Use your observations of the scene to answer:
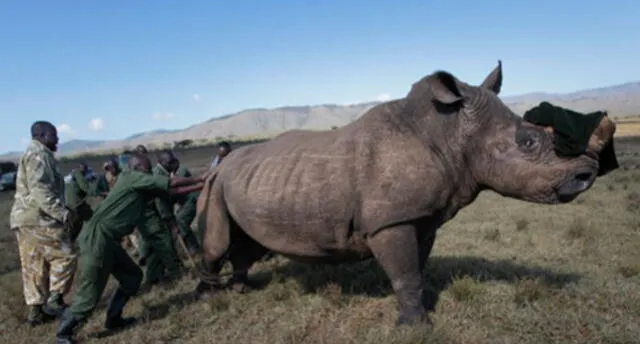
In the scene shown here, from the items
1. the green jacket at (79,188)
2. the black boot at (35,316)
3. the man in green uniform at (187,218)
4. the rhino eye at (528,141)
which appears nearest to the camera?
the rhino eye at (528,141)

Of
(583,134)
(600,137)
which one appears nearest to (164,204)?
(583,134)

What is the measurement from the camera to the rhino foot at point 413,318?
15.0ft

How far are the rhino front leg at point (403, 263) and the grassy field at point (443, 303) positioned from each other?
242mm

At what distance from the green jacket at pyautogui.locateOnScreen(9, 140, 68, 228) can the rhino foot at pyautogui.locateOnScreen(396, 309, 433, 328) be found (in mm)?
4090

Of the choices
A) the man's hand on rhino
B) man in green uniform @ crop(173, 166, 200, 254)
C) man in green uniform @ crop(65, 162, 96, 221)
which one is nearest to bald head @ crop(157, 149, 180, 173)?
man in green uniform @ crop(173, 166, 200, 254)

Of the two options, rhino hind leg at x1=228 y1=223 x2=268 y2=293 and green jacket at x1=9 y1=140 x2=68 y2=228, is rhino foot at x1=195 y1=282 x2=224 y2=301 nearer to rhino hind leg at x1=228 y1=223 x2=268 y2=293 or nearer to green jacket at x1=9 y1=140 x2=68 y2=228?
rhino hind leg at x1=228 y1=223 x2=268 y2=293

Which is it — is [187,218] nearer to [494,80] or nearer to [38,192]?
[38,192]

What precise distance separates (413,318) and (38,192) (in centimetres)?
452

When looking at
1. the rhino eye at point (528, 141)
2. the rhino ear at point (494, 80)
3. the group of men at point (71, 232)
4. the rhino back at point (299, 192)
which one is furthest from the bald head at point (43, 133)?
the rhino eye at point (528, 141)

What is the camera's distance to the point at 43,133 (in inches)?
227

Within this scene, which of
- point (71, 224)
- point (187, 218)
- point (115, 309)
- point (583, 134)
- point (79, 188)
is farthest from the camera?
point (79, 188)

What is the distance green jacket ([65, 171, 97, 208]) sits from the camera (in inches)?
380

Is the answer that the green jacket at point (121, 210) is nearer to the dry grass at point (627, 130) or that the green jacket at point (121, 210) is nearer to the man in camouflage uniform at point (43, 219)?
the man in camouflage uniform at point (43, 219)

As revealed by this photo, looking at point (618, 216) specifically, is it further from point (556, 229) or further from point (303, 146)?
point (303, 146)
